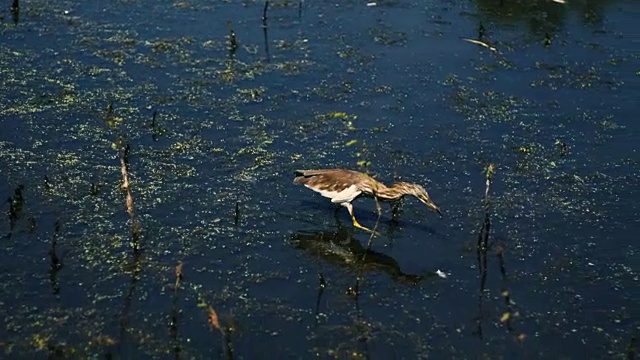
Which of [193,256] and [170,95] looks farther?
[170,95]

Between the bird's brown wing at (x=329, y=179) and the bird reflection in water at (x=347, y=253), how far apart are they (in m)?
0.44

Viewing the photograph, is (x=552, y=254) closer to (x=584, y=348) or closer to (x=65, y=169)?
(x=584, y=348)

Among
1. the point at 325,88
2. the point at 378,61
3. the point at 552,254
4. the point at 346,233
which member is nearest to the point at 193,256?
the point at 346,233

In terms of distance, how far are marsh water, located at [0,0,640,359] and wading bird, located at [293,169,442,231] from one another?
0.93 feet

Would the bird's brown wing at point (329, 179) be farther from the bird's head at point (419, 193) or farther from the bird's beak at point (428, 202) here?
the bird's beak at point (428, 202)

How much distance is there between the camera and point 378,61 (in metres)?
14.0

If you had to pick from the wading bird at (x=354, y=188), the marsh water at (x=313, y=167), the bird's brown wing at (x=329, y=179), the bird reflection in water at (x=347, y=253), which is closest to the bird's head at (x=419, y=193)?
the wading bird at (x=354, y=188)

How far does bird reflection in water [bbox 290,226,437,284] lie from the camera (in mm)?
9383

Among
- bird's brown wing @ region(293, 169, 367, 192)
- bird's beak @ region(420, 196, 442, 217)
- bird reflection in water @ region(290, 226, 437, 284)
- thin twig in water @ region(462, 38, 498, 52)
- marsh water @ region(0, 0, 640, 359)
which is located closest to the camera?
marsh water @ region(0, 0, 640, 359)

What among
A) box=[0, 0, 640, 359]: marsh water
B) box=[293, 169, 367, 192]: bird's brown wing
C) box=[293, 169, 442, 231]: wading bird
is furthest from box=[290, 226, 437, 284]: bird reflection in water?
box=[293, 169, 367, 192]: bird's brown wing

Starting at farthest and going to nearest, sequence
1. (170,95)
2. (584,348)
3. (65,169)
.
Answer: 1. (170,95)
2. (65,169)
3. (584,348)

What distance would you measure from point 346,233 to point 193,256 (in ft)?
5.16

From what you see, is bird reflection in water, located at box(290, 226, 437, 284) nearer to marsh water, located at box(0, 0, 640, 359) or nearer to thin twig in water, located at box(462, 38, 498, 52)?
marsh water, located at box(0, 0, 640, 359)

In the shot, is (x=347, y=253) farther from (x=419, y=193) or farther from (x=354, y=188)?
(x=419, y=193)
